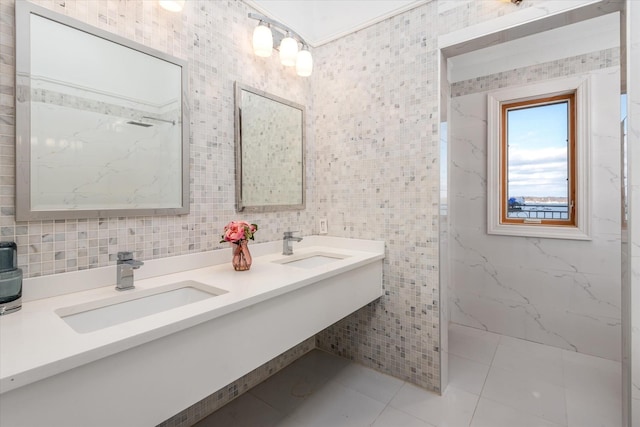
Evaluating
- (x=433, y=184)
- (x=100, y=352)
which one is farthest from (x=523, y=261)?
(x=100, y=352)

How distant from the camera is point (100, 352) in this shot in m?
0.74

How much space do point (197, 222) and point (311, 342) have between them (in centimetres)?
139

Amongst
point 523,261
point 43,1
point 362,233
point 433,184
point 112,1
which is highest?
point 112,1

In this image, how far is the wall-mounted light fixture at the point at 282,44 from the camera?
1.77 metres

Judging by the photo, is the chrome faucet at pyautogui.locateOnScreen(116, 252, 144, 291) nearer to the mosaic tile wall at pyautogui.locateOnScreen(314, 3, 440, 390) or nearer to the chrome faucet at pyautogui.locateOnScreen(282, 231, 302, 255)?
the chrome faucet at pyautogui.locateOnScreen(282, 231, 302, 255)

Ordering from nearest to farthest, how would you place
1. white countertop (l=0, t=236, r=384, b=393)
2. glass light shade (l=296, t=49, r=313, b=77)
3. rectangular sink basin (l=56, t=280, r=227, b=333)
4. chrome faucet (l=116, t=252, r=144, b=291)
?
white countertop (l=0, t=236, r=384, b=393) → rectangular sink basin (l=56, t=280, r=227, b=333) → chrome faucet (l=116, t=252, r=144, b=291) → glass light shade (l=296, t=49, r=313, b=77)

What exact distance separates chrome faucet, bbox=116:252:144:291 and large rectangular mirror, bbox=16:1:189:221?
20cm

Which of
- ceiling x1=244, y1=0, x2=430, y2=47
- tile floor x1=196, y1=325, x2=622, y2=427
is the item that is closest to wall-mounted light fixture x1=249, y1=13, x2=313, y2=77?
ceiling x1=244, y1=0, x2=430, y2=47

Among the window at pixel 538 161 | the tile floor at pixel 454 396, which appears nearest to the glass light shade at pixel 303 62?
the window at pixel 538 161

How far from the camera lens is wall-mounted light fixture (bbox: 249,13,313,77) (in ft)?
5.80

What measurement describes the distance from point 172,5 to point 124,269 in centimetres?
114

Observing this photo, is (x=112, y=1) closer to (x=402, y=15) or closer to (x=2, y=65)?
(x=2, y=65)

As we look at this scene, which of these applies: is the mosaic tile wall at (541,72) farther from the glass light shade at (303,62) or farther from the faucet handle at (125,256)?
the faucet handle at (125,256)

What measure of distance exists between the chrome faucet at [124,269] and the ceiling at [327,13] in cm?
154
